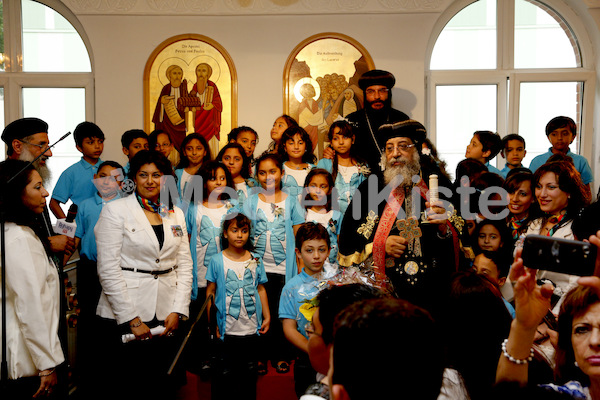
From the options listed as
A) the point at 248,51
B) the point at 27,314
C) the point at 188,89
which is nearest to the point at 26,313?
the point at 27,314

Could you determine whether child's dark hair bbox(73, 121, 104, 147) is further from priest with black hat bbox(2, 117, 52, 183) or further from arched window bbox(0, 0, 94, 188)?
arched window bbox(0, 0, 94, 188)

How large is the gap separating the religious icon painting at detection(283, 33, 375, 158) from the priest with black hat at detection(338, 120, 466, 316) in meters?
2.76

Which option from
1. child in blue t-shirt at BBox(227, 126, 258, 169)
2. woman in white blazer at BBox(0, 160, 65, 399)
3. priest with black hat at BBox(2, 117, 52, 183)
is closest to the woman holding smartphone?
child in blue t-shirt at BBox(227, 126, 258, 169)

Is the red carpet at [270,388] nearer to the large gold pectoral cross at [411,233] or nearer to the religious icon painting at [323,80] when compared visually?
the large gold pectoral cross at [411,233]

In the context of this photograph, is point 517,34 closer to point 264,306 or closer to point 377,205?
point 377,205

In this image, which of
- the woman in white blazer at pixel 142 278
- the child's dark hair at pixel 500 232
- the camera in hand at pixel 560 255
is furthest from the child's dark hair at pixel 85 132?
the camera in hand at pixel 560 255

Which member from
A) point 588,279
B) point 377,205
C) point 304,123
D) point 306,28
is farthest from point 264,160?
point 588,279

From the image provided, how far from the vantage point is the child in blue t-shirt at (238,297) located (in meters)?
3.69

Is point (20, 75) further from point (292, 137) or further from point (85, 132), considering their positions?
point (292, 137)

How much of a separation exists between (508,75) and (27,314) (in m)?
6.04

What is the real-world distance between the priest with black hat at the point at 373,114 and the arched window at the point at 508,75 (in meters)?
1.55

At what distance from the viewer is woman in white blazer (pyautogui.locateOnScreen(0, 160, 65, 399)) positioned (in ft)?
8.57

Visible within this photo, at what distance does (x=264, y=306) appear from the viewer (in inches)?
151

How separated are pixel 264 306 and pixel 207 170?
1.20 m
